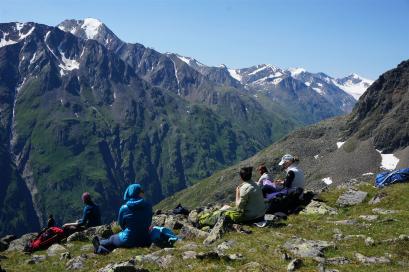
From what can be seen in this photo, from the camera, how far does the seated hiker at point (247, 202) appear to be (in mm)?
22469

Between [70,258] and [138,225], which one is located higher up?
[138,225]

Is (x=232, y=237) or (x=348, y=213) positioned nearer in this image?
(x=232, y=237)

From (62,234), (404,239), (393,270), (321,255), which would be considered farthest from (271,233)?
(62,234)

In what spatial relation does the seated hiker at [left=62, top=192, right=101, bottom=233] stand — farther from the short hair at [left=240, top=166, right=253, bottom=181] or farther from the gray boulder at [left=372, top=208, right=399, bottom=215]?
the gray boulder at [left=372, top=208, right=399, bottom=215]

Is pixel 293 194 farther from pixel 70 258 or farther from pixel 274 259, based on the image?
pixel 70 258

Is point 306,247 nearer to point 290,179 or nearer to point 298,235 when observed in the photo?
point 298,235

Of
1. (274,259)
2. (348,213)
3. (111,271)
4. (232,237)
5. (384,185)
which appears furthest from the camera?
(384,185)

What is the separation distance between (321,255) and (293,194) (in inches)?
404

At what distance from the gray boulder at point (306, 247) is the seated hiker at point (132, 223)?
21.5 feet

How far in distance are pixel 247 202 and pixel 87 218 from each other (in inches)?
468

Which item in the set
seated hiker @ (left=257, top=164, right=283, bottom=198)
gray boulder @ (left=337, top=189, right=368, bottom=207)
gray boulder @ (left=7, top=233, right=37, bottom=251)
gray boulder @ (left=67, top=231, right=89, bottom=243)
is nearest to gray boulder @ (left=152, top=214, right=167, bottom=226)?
gray boulder @ (left=67, top=231, right=89, bottom=243)

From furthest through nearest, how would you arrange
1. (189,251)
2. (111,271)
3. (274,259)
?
(189,251) < (274,259) < (111,271)

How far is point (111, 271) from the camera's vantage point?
1430cm

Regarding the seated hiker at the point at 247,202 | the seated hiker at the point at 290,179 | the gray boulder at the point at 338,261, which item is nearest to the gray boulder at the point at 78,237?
the seated hiker at the point at 247,202
